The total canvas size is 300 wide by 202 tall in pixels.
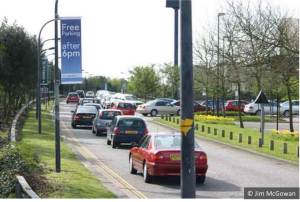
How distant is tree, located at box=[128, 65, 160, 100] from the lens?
81.5 metres

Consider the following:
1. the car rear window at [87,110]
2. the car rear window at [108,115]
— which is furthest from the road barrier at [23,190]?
the car rear window at [87,110]

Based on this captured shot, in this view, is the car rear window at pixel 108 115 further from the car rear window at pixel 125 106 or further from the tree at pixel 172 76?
the tree at pixel 172 76

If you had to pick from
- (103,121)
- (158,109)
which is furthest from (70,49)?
(158,109)

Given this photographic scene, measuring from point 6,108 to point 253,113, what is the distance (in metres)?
25.5

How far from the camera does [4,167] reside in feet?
55.7

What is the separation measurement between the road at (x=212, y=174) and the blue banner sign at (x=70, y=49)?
2980mm

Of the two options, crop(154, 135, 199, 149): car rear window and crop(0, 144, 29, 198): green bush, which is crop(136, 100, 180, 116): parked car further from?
crop(154, 135, 199, 149): car rear window

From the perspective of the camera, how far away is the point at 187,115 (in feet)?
35.7

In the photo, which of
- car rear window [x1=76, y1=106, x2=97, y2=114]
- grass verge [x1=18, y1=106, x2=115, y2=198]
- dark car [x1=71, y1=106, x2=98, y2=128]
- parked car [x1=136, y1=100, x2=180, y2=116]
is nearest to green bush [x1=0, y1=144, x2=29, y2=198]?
grass verge [x1=18, y1=106, x2=115, y2=198]

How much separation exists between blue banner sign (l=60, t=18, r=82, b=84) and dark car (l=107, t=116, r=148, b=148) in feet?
31.6

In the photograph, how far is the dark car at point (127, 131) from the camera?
28.8 m

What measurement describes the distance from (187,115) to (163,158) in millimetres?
6690

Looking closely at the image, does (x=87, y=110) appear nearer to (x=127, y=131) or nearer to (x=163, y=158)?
(x=127, y=131)

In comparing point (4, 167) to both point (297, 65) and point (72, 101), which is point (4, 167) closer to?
point (297, 65)
